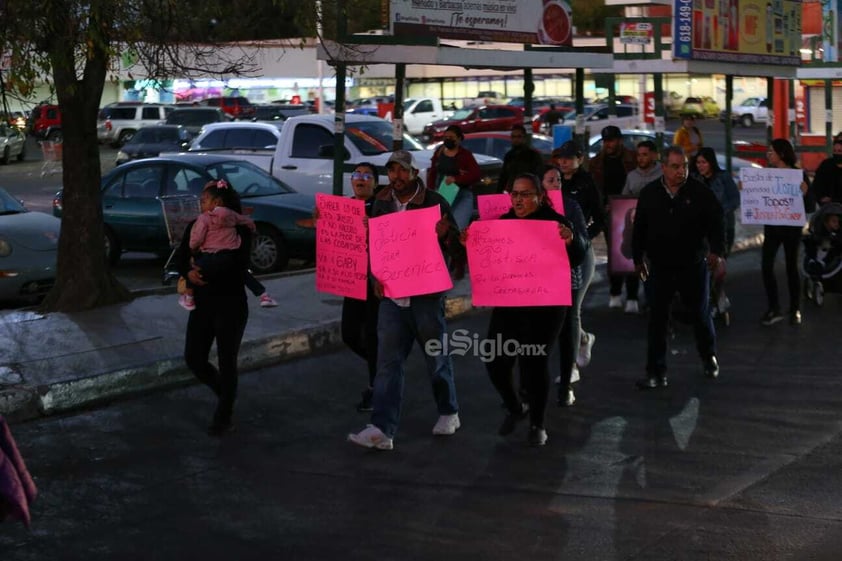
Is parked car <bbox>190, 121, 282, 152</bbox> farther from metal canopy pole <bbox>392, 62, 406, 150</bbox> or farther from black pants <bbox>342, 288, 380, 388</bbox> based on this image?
black pants <bbox>342, 288, 380, 388</bbox>

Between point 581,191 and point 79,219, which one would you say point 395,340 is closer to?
point 581,191

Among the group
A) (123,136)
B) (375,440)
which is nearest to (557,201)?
(375,440)

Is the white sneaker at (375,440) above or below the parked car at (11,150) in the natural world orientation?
below

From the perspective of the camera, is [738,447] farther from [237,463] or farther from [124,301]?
[124,301]

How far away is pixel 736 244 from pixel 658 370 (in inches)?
416

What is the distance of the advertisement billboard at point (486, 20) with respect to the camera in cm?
1473

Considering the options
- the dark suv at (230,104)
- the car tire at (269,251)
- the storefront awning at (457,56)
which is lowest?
the car tire at (269,251)

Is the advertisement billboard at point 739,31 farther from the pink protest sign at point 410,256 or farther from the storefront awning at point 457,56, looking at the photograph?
the pink protest sign at point 410,256

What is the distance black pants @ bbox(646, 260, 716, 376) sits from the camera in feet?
32.1

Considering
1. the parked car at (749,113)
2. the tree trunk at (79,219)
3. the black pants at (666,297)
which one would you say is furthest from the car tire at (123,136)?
the black pants at (666,297)

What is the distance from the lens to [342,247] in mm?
9016

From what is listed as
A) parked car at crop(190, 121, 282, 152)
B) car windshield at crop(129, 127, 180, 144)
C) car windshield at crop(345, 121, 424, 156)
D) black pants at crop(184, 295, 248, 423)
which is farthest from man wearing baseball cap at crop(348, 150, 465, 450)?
car windshield at crop(129, 127, 180, 144)

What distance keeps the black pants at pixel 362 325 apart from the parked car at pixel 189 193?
724cm

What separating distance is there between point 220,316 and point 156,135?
110 ft
